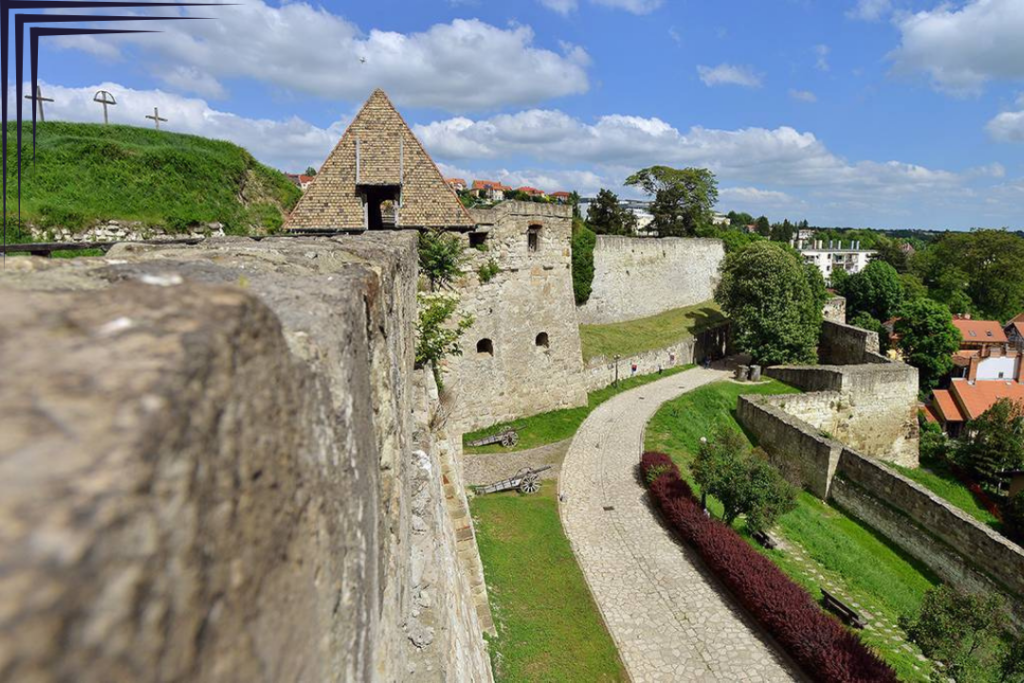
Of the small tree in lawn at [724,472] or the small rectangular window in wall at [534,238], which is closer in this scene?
the small tree in lawn at [724,472]

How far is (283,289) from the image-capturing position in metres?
1.80

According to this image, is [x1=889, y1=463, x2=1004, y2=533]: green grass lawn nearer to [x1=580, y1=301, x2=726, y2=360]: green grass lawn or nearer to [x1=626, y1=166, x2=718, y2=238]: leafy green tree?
[x1=580, y1=301, x2=726, y2=360]: green grass lawn

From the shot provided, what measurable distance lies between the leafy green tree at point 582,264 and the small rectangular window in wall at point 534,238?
15642 millimetres

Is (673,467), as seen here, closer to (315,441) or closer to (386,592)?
(386,592)

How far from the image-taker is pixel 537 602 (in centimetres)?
1027

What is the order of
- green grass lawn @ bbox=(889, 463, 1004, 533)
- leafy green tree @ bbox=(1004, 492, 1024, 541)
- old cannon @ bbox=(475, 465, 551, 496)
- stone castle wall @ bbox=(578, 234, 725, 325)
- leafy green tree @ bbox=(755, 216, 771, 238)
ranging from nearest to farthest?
old cannon @ bbox=(475, 465, 551, 496)
leafy green tree @ bbox=(1004, 492, 1024, 541)
green grass lawn @ bbox=(889, 463, 1004, 533)
stone castle wall @ bbox=(578, 234, 725, 325)
leafy green tree @ bbox=(755, 216, 771, 238)

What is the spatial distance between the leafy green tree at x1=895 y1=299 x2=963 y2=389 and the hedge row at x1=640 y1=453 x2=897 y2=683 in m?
30.5

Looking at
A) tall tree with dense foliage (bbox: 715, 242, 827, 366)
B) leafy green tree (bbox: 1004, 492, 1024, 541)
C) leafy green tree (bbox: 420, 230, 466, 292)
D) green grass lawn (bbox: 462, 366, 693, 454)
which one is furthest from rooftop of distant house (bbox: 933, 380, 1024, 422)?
leafy green tree (bbox: 420, 230, 466, 292)

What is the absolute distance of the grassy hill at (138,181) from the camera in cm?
1441

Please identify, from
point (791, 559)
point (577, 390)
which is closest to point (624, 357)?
point (577, 390)

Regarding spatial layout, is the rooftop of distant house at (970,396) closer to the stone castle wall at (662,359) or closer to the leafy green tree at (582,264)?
the stone castle wall at (662,359)

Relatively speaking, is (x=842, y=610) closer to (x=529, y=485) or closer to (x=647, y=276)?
(x=529, y=485)

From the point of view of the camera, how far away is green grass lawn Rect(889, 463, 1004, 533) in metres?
19.5

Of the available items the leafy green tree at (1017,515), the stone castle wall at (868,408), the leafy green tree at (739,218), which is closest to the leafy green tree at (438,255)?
the stone castle wall at (868,408)
